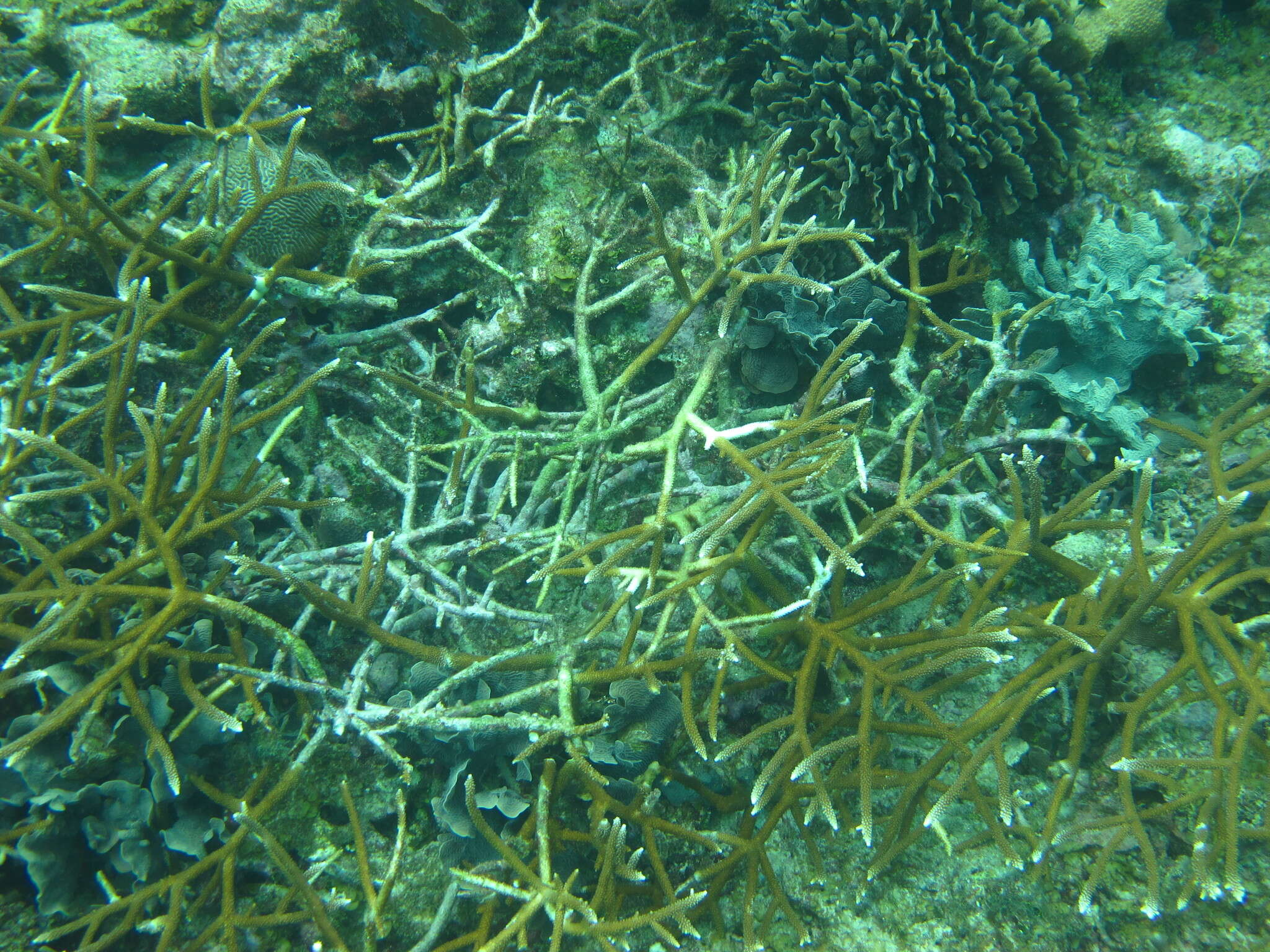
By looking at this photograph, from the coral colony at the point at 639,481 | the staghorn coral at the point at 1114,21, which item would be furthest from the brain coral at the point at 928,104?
the staghorn coral at the point at 1114,21

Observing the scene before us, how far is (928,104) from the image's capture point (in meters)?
2.36

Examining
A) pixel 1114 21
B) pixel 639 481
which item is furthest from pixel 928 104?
pixel 639 481

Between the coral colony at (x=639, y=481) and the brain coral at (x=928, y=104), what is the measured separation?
23 millimetres

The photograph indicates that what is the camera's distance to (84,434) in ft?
7.68

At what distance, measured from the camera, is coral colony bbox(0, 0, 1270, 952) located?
73.0 inches

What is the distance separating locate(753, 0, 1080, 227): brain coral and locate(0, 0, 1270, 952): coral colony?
23mm

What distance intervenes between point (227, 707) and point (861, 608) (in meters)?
2.22

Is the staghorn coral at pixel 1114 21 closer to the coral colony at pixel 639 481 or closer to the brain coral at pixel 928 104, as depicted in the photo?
the coral colony at pixel 639 481

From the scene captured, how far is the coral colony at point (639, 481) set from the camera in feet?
6.08

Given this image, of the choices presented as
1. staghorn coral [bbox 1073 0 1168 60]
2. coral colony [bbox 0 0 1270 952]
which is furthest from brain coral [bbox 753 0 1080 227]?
staghorn coral [bbox 1073 0 1168 60]

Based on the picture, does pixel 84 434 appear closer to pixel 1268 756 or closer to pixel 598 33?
pixel 598 33

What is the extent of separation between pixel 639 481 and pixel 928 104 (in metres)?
1.87

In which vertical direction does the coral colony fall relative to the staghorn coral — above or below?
below

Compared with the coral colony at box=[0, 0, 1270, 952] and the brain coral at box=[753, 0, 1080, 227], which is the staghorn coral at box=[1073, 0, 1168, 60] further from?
the brain coral at box=[753, 0, 1080, 227]
